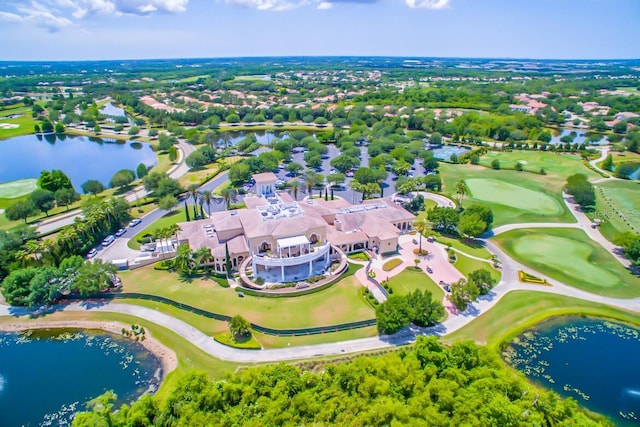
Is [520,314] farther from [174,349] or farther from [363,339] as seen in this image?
[174,349]

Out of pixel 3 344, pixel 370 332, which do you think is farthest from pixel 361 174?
pixel 3 344

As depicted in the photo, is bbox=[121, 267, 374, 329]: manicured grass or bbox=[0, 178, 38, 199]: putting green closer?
bbox=[121, 267, 374, 329]: manicured grass

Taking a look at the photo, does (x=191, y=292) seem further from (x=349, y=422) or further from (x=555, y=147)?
(x=555, y=147)

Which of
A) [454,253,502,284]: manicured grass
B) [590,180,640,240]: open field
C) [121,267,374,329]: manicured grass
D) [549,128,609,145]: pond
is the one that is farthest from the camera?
[549,128,609,145]: pond

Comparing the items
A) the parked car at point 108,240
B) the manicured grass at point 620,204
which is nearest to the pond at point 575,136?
the manicured grass at point 620,204

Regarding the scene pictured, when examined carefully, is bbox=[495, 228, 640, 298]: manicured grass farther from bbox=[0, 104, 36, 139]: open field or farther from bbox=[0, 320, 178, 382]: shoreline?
bbox=[0, 104, 36, 139]: open field

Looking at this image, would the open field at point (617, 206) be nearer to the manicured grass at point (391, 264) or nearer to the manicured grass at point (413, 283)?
the manicured grass at point (413, 283)

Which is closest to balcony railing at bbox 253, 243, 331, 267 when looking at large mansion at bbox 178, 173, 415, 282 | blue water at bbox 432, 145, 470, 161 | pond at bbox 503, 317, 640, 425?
large mansion at bbox 178, 173, 415, 282

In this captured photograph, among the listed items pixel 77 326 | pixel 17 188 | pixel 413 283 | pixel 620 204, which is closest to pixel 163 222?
pixel 77 326
